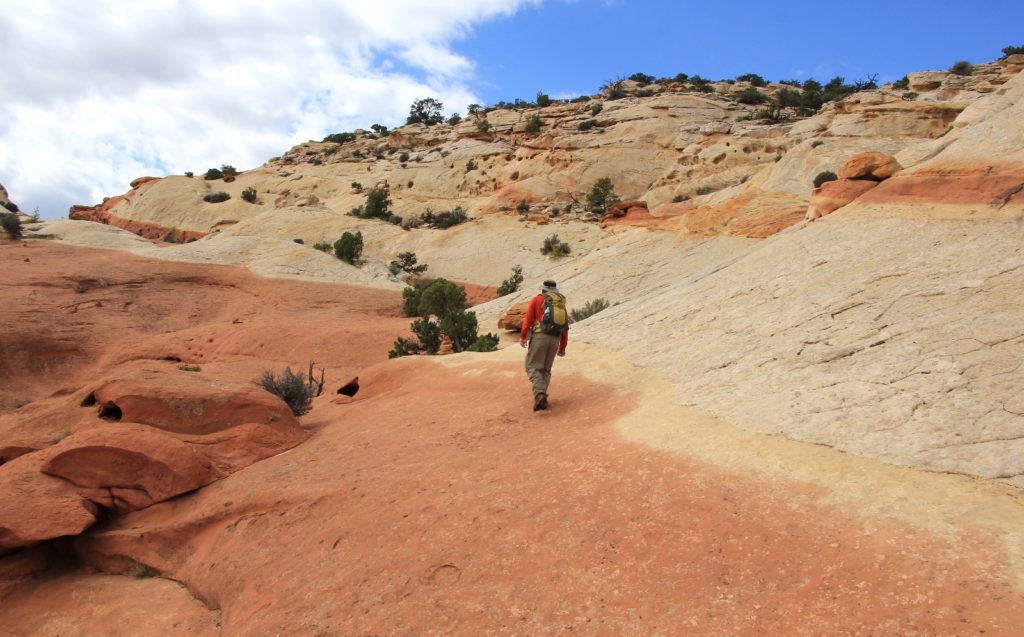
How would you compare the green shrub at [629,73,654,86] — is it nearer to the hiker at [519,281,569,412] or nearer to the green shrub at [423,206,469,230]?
the green shrub at [423,206,469,230]

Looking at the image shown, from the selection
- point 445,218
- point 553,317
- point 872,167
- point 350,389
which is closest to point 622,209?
point 445,218

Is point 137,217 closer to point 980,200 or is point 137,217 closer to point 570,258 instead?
point 570,258

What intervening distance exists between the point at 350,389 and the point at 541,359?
5610 millimetres

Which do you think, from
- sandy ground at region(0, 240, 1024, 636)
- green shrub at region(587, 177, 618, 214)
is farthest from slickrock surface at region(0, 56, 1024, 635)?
green shrub at region(587, 177, 618, 214)

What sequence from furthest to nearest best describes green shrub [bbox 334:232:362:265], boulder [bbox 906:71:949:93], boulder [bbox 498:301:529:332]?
boulder [bbox 906:71:949:93], green shrub [bbox 334:232:362:265], boulder [bbox 498:301:529:332]

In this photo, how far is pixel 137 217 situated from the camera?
51.8m

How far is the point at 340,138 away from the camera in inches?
2761

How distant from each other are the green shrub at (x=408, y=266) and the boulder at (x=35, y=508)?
28144mm

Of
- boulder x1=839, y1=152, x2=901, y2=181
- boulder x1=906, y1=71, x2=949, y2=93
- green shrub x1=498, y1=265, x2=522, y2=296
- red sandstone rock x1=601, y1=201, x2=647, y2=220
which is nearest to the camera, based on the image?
boulder x1=839, y1=152, x2=901, y2=181

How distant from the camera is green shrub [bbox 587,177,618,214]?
37844 millimetres

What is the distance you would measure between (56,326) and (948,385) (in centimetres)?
2305

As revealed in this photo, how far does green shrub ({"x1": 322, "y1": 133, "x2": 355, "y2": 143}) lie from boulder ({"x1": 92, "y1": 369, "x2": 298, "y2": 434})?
6428 cm

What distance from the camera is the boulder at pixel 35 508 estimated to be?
6148mm

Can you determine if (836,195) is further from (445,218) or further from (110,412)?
(445,218)
